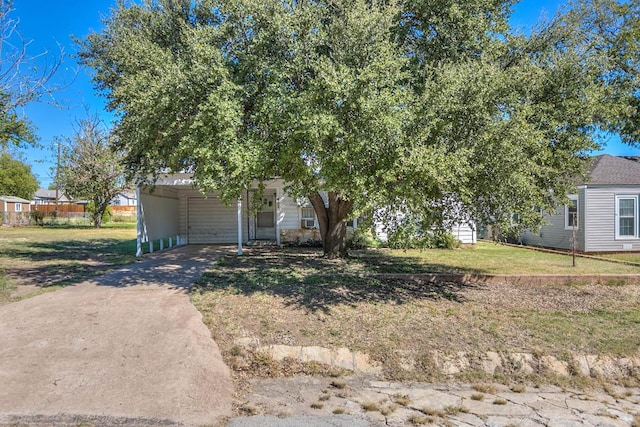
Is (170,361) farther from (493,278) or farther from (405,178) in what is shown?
(493,278)

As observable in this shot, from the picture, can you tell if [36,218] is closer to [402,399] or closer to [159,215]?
[159,215]

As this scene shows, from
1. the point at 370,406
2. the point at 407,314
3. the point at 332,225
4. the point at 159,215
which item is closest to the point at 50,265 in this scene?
the point at 159,215

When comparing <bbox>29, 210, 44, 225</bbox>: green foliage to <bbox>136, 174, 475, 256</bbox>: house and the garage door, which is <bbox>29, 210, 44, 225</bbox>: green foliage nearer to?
<bbox>136, 174, 475, 256</bbox>: house

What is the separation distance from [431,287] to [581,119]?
4.14 meters

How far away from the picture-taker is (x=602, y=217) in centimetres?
1534

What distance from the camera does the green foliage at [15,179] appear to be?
52250 mm

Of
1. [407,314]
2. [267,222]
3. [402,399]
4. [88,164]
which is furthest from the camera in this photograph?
[88,164]

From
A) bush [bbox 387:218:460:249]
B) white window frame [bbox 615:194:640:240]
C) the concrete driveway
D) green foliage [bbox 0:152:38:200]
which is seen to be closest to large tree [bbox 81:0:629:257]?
bush [bbox 387:218:460:249]

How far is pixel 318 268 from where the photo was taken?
10781 mm

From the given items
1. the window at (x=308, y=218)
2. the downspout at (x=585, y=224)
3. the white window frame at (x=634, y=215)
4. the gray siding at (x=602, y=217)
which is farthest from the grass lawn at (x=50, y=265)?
the white window frame at (x=634, y=215)

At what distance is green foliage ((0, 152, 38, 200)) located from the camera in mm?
52250

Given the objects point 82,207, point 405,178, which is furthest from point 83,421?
point 82,207

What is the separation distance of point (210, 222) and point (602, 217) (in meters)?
15.1

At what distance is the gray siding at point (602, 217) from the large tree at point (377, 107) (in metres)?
7.48
